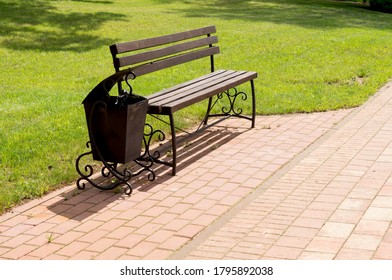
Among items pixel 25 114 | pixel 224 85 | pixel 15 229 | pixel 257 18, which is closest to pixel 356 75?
pixel 224 85

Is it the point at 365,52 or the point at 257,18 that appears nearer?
the point at 365,52

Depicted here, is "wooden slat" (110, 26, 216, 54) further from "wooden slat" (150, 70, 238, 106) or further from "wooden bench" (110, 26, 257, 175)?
"wooden slat" (150, 70, 238, 106)

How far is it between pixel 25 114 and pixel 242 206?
402 cm

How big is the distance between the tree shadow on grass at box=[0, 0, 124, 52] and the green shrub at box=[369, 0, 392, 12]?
34.1 ft

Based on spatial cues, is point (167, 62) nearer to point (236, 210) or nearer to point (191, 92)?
point (191, 92)

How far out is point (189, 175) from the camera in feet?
22.9

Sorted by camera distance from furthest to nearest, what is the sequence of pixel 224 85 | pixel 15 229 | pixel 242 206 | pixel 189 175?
1. pixel 224 85
2. pixel 189 175
3. pixel 242 206
4. pixel 15 229

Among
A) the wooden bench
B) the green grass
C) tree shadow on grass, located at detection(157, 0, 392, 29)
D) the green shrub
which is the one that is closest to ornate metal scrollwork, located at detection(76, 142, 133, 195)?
the green grass

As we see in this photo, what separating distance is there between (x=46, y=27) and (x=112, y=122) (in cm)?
1265

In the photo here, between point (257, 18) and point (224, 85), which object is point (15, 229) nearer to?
point (224, 85)

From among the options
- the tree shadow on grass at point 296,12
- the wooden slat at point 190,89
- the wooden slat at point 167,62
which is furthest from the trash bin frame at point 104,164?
the tree shadow on grass at point 296,12

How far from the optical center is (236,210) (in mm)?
5957

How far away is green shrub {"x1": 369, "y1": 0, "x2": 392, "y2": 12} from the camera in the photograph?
26.9 meters

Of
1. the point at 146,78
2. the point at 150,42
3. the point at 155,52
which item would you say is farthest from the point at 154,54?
the point at 146,78
